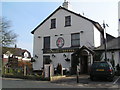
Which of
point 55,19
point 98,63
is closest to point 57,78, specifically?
point 98,63

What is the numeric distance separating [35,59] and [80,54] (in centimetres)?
759

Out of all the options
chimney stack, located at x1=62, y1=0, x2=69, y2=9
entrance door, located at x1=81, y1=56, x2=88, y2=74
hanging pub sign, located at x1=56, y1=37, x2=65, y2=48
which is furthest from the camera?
chimney stack, located at x1=62, y1=0, x2=69, y2=9

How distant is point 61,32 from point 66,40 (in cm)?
144

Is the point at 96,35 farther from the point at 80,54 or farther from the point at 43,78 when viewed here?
the point at 43,78

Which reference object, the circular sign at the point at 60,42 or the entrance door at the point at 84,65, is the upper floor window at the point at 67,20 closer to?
the circular sign at the point at 60,42

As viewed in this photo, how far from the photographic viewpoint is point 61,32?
26.7 metres

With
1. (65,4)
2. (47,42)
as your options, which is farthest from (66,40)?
(65,4)

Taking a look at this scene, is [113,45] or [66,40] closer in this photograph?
[113,45]

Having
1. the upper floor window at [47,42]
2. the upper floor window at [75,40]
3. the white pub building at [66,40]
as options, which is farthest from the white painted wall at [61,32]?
the upper floor window at [47,42]

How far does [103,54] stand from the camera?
2356 centimetres

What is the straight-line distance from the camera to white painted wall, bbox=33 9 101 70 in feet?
81.0

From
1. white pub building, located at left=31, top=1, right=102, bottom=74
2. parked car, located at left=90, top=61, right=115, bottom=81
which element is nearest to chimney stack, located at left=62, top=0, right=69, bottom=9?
white pub building, located at left=31, top=1, right=102, bottom=74

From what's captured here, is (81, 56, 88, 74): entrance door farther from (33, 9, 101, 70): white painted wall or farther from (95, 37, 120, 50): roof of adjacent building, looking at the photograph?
(95, 37, 120, 50): roof of adjacent building

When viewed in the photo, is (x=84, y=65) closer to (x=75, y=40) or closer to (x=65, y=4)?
(x=75, y=40)
